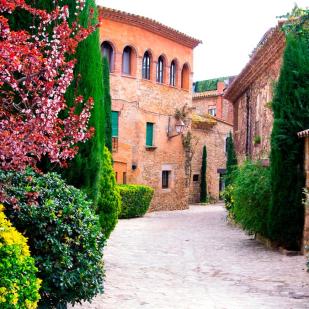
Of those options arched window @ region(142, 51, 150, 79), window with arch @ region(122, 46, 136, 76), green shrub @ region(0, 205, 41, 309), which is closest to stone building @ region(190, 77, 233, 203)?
arched window @ region(142, 51, 150, 79)

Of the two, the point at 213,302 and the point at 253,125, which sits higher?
the point at 253,125

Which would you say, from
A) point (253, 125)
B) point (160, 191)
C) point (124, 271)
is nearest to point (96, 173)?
point (124, 271)

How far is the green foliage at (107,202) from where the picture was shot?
904 centimetres

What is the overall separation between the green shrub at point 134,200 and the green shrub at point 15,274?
16.1 m

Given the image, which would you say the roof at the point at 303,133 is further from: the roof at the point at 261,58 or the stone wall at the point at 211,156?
the stone wall at the point at 211,156

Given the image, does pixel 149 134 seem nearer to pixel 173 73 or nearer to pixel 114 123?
pixel 114 123

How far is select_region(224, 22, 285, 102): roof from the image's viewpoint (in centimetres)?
1375

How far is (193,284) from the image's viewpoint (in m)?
7.75

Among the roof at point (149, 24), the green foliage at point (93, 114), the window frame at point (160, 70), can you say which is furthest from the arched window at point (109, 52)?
the green foliage at point (93, 114)

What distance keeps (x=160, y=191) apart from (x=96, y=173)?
18303 mm

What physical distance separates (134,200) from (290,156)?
11.1 metres

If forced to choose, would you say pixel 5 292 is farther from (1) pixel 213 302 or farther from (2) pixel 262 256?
(2) pixel 262 256

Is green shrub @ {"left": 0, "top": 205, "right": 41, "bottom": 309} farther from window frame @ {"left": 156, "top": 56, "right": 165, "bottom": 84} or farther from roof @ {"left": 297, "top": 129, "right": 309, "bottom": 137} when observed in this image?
window frame @ {"left": 156, "top": 56, "right": 165, "bottom": 84}

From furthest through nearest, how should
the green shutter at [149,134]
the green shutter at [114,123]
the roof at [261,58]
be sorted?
the green shutter at [149,134], the green shutter at [114,123], the roof at [261,58]
